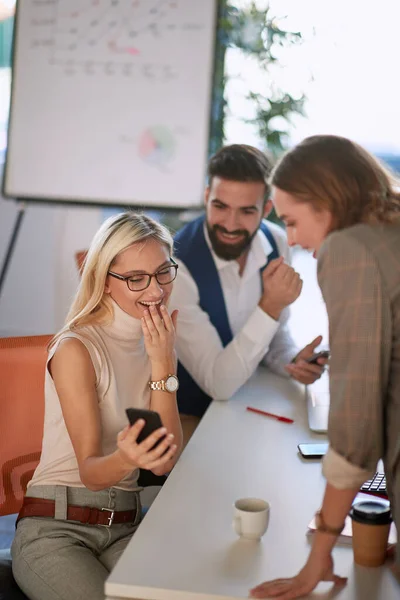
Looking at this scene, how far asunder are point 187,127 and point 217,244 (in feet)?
3.87

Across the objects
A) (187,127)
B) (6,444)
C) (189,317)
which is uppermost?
(187,127)

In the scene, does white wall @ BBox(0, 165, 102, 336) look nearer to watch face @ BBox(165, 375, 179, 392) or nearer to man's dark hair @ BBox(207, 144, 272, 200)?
man's dark hair @ BBox(207, 144, 272, 200)

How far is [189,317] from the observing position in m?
2.33

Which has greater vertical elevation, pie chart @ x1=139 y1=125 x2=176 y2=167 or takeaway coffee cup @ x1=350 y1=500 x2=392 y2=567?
pie chart @ x1=139 y1=125 x2=176 y2=167

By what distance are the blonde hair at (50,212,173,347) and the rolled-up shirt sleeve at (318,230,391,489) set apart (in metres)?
0.74

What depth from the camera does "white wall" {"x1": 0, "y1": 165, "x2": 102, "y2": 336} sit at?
15.6ft

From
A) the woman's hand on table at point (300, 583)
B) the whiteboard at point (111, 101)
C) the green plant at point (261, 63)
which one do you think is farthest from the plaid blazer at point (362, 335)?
the green plant at point (261, 63)

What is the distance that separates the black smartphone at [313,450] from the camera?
5.50ft

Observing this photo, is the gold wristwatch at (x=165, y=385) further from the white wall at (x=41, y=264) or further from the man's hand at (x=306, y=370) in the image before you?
the white wall at (x=41, y=264)

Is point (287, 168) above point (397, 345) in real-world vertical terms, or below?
above

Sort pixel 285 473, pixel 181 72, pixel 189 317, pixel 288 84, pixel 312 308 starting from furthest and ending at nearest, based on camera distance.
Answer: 1. pixel 312 308
2. pixel 288 84
3. pixel 181 72
4. pixel 189 317
5. pixel 285 473

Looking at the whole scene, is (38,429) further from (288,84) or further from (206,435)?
(288,84)

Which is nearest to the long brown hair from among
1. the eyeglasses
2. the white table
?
the white table

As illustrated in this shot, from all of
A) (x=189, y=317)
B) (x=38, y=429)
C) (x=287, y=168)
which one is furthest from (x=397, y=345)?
(x=189, y=317)
